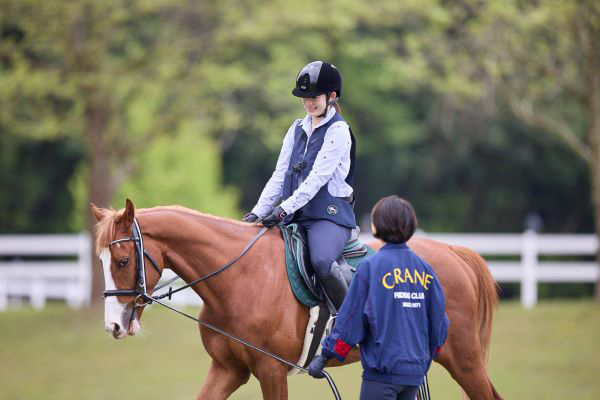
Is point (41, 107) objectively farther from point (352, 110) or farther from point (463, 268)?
point (352, 110)

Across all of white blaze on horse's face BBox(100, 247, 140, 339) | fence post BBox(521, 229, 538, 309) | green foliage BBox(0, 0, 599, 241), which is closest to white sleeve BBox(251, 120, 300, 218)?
white blaze on horse's face BBox(100, 247, 140, 339)

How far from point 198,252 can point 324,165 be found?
1.04m

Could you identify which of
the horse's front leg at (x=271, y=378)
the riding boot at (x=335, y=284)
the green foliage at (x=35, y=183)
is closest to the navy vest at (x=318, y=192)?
the riding boot at (x=335, y=284)

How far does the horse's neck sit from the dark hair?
4.93 ft

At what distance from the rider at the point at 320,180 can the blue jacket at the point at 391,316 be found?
117 cm

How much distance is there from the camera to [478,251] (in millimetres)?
18062

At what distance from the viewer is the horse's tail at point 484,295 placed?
7340 millimetres

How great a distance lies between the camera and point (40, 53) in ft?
67.3

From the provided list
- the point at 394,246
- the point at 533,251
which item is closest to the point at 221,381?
the point at 394,246

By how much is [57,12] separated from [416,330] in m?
13.4

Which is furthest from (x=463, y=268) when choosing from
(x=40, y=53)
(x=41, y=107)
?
(x=40, y=53)

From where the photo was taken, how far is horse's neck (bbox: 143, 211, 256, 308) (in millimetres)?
6238

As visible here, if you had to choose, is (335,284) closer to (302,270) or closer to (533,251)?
(302,270)

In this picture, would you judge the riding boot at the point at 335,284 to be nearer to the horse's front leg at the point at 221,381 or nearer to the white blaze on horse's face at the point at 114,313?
the horse's front leg at the point at 221,381
